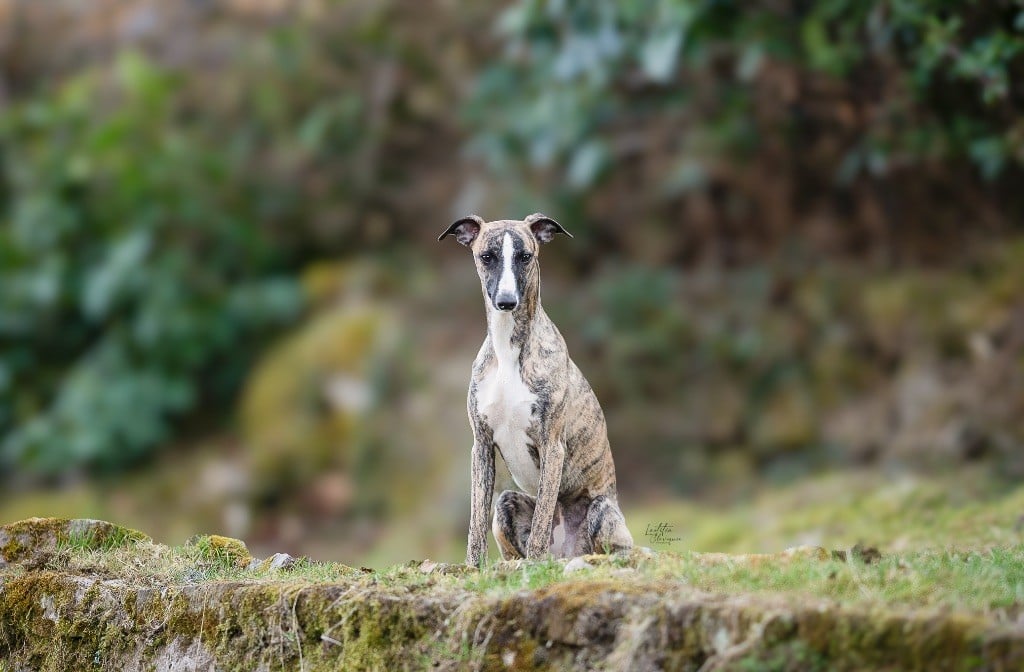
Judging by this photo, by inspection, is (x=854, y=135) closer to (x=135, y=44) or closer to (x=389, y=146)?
(x=389, y=146)

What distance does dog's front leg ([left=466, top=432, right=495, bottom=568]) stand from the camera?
17.8ft

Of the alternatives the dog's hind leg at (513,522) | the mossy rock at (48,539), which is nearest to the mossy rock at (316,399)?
the mossy rock at (48,539)

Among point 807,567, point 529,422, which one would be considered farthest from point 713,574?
point 529,422

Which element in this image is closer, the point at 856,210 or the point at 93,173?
the point at 856,210

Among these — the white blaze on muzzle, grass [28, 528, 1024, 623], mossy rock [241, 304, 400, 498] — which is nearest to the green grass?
grass [28, 528, 1024, 623]

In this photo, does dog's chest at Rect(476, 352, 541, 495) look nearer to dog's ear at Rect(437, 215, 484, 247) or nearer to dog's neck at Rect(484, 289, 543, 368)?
dog's neck at Rect(484, 289, 543, 368)

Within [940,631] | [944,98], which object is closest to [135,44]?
[944,98]

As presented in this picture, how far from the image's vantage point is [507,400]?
5328mm

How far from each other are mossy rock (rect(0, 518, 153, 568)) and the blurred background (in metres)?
5.02

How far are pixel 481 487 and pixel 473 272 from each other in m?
8.48

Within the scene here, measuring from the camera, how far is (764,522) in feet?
32.8

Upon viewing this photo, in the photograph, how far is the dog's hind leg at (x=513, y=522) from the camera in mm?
5621

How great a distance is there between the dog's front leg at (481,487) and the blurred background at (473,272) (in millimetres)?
3566

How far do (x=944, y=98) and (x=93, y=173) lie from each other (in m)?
9.86
